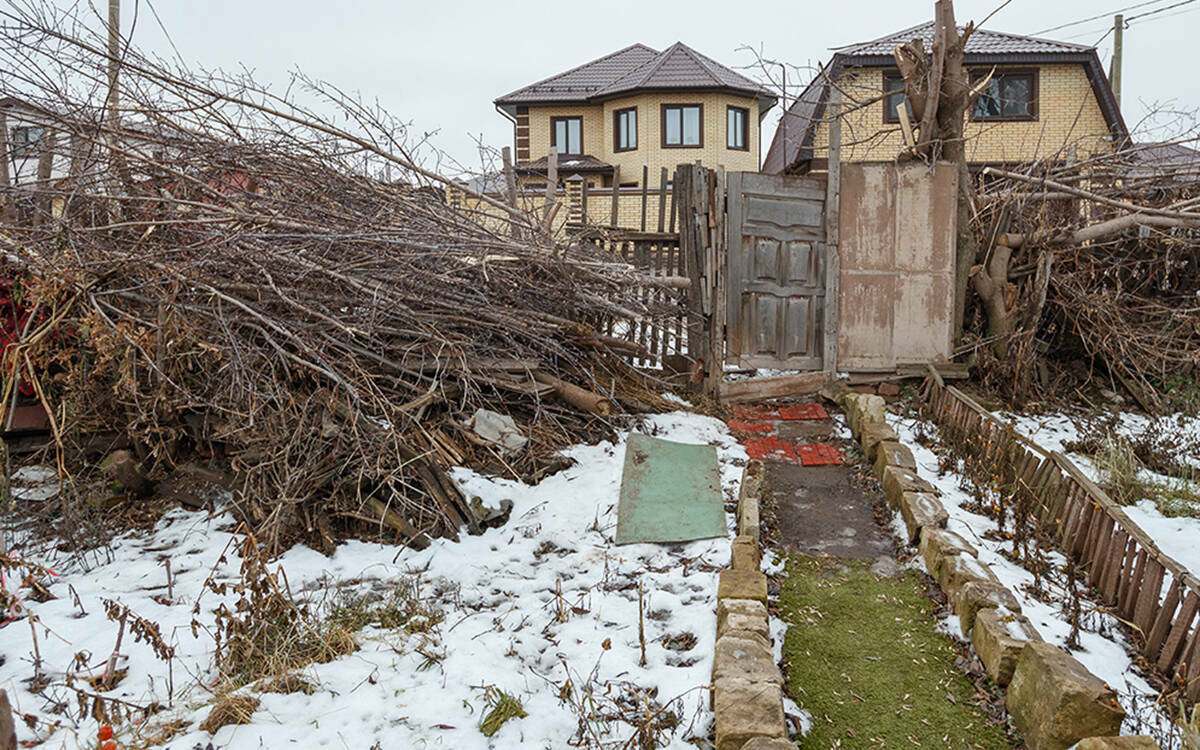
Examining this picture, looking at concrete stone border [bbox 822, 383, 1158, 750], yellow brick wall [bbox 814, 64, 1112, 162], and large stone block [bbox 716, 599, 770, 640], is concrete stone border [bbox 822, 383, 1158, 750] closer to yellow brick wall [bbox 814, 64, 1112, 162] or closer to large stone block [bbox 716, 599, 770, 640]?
large stone block [bbox 716, 599, 770, 640]

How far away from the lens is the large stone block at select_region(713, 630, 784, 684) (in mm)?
2830

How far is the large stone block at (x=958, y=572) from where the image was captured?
11.8 ft

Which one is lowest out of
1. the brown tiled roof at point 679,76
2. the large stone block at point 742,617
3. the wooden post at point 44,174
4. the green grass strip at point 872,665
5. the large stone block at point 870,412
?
the green grass strip at point 872,665

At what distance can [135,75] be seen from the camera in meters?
5.24

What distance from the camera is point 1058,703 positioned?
8.46ft

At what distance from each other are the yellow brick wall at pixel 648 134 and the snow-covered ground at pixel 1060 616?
1857cm

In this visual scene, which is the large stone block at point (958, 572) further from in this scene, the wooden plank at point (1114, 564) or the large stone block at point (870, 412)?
the large stone block at point (870, 412)

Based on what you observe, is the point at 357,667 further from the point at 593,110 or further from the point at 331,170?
the point at 593,110

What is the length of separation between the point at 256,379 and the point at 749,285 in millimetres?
4314

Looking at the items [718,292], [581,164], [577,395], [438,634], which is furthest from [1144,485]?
[581,164]

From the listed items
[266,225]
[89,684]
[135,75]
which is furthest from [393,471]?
[135,75]

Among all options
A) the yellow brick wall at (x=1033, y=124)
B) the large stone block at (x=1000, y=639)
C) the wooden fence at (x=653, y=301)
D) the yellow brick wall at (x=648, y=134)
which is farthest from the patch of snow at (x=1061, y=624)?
the yellow brick wall at (x=648, y=134)

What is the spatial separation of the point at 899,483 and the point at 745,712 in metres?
2.59

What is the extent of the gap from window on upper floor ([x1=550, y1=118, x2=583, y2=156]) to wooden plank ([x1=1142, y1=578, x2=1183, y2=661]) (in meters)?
22.3
